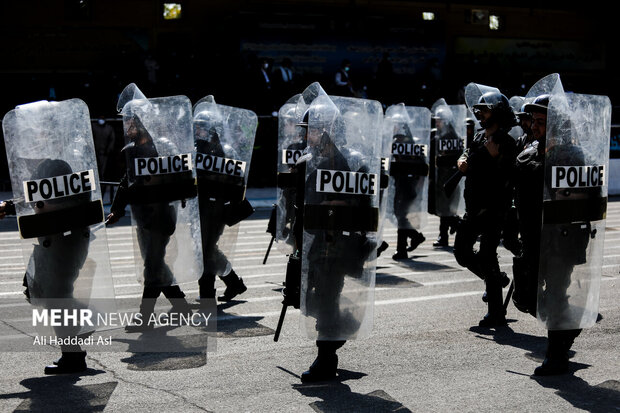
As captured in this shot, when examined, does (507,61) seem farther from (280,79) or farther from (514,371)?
(514,371)

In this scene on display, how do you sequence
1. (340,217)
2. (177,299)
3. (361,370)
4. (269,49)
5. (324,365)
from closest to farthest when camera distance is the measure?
(340,217) → (324,365) → (361,370) → (177,299) → (269,49)

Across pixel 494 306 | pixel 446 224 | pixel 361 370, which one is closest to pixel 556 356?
pixel 361 370


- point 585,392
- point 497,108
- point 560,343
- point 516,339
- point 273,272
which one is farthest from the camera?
point 273,272

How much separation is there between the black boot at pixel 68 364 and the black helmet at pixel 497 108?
161 inches

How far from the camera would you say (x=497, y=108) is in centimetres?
830

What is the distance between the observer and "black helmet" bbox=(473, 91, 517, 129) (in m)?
8.30

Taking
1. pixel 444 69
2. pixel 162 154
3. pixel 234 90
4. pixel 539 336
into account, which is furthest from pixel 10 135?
pixel 444 69

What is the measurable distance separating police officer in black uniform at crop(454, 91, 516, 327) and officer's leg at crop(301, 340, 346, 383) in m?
2.21

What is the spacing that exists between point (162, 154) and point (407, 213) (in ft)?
16.5

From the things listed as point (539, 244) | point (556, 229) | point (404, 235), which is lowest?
point (404, 235)

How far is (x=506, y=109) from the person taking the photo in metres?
8.33

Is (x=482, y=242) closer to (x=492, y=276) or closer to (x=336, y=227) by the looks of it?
(x=492, y=276)

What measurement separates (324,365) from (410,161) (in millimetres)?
6145

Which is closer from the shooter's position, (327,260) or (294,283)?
(327,260)
